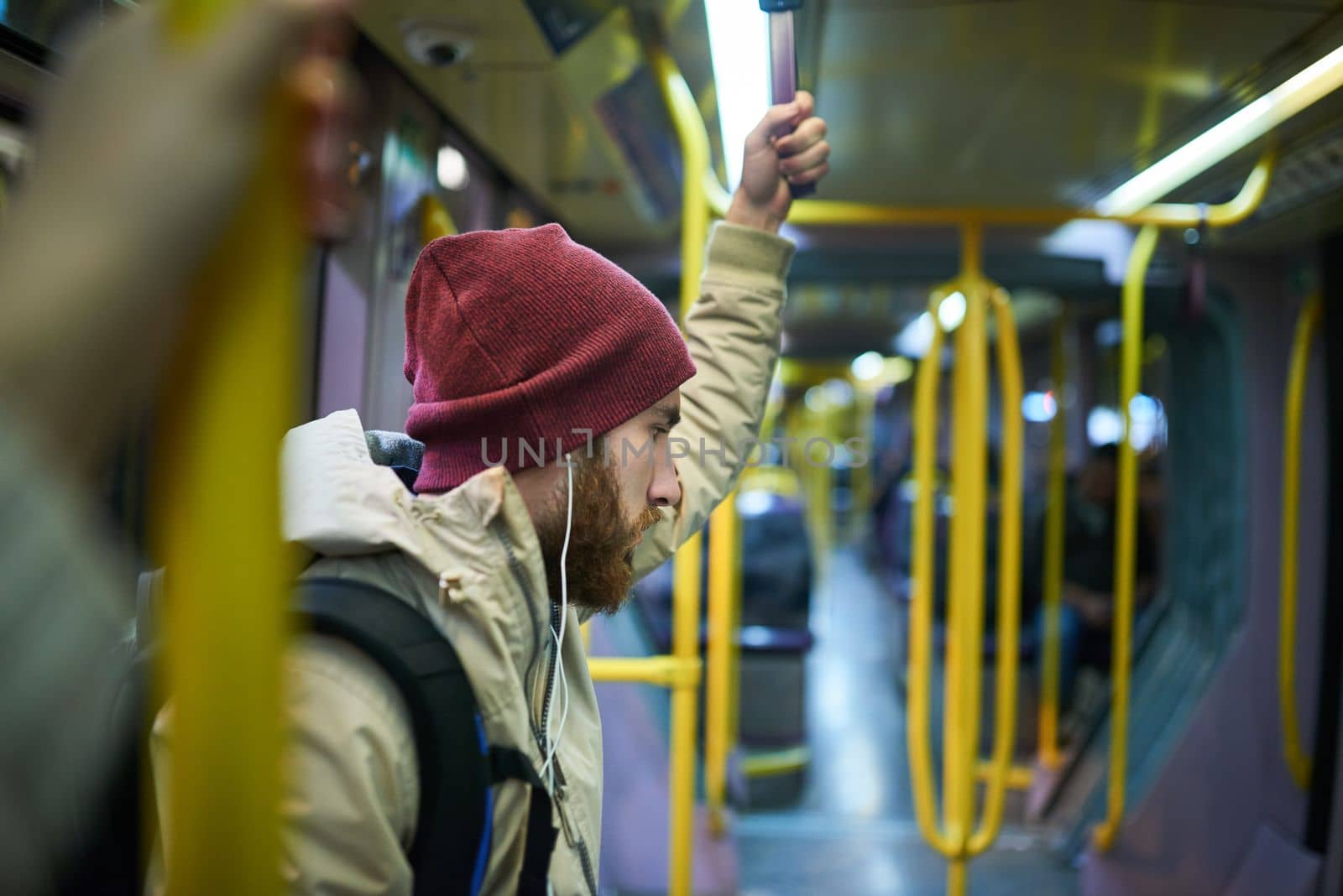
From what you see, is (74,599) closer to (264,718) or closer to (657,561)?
(264,718)

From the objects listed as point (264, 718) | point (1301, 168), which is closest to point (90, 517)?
point (264, 718)

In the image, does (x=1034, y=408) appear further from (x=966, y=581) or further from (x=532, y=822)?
(x=532, y=822)

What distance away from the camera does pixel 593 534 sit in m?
0.85

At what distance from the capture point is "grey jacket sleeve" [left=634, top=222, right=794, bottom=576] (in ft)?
3.67

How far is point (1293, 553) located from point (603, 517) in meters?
2.49

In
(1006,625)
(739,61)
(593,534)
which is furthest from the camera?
(1006,625)

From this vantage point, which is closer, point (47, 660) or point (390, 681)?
point (47, 660)

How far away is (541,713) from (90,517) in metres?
0.50

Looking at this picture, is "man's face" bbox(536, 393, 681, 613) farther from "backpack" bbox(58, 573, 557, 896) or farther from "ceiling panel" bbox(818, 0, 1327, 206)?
"ceiling panel" bbox(818, 0, 1327, 206)

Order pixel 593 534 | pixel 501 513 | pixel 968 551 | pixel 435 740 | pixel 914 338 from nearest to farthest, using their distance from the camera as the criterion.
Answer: pixel 435 740 → pixel 501 513 → pixel 593 534 → pixel 968 551 → pixel 914 338

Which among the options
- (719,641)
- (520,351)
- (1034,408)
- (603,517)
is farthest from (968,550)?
(1034,408)

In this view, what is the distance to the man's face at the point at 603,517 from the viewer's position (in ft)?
2.78

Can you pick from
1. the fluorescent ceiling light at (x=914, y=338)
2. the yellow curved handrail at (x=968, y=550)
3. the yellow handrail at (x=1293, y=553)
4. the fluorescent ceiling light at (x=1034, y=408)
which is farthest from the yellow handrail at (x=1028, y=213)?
the fluorescent ceiling light at (x=1034, y=408)

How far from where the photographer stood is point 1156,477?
4207 millimetres
